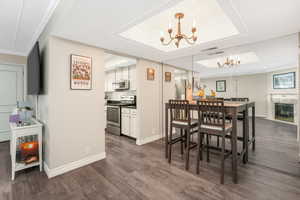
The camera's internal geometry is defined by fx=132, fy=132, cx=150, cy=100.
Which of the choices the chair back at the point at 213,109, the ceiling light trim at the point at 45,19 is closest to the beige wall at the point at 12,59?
the ceiling light trim at the point at 45,19

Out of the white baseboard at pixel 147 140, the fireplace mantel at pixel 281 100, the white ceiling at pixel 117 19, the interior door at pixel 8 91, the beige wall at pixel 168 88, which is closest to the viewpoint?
the white ceiling at pixel 117 19

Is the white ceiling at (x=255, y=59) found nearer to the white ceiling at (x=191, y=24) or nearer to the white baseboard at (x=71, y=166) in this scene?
the white ceiling at (x=191, y=24)

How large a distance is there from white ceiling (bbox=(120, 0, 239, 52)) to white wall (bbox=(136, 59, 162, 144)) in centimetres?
85

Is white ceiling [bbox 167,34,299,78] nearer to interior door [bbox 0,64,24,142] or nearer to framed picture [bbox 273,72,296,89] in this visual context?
framed picture [bbox 273,72,296,89]

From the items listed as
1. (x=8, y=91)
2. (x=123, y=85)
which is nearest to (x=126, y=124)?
(x=123, y=85)

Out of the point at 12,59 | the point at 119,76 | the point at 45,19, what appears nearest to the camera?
the point at 45,19

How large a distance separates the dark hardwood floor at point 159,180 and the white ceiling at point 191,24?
93.0 inches

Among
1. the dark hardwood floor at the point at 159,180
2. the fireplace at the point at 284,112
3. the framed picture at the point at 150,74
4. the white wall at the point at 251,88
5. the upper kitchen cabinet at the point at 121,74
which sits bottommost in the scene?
the dark hardwood floor at the point at 159,180

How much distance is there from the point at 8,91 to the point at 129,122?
3.52 m

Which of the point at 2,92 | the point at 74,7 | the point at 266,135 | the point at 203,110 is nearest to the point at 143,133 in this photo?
the point at 203,110

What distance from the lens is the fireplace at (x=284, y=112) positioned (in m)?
2.58

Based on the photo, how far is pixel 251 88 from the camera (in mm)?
2930

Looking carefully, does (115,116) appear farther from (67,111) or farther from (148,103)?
(67,111)

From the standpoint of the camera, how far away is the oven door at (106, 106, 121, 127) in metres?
4.27
